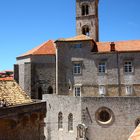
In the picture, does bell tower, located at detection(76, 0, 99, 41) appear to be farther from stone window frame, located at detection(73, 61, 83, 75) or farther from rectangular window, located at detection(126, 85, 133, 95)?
rectangular window, located at detection(126, 85, 133, 95)

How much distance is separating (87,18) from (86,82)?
1358 centimetres

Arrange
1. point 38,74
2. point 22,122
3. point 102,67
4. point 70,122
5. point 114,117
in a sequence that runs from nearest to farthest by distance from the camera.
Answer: point 22,122
point 114,117
point 70,122
point 102,67
point 38,74

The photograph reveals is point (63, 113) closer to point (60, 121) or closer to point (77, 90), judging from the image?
point (60, 121)

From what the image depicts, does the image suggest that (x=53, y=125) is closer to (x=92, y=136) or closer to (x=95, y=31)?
(x=92, y=136)

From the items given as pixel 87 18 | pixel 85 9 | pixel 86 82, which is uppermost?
pixel 85 9

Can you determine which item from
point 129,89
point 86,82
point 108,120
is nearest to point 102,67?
point 86,82

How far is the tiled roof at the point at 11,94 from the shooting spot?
15350mm

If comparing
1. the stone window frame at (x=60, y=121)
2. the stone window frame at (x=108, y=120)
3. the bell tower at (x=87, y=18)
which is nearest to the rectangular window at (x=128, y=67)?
the stone window frame at (x=108, y=120)

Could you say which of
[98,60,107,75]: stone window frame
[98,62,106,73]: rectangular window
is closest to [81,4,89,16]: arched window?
[98,60,107,75]: stone window frame

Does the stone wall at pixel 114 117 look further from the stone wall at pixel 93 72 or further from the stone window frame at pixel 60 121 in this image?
the stone wall at pixel 93 72

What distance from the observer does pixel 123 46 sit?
4084 cm

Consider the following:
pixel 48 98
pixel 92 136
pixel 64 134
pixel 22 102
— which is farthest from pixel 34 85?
pixel 22 102

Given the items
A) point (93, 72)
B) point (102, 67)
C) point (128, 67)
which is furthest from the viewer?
point (93, 72)

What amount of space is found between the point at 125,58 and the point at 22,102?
25.6 m
